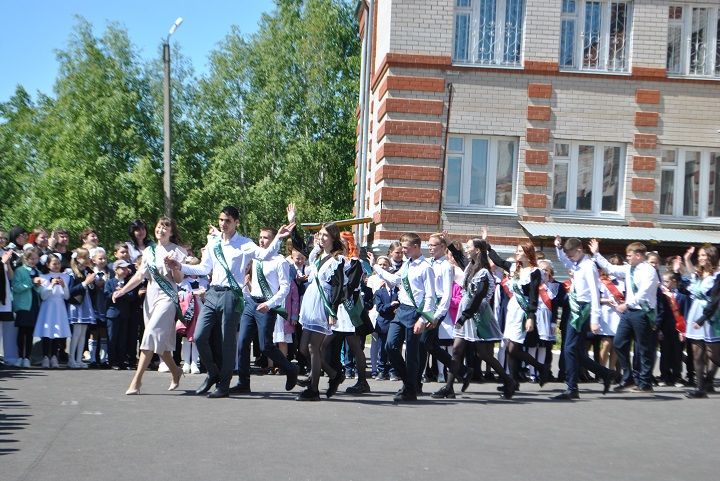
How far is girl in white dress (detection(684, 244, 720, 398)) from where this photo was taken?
48.2ft

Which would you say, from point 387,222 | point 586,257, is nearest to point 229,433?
point 586,257

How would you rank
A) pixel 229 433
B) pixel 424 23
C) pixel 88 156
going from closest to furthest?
pixel 229 433, pixel 424 23, pixel 88 156

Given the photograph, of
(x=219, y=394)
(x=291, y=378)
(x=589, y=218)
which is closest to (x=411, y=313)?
(x=291, y=378)

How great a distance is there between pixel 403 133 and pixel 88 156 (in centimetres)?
2828

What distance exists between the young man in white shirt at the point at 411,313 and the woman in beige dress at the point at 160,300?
2613 millimetres

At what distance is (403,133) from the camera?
1005 inches

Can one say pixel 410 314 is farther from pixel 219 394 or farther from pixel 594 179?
pixel 594 179

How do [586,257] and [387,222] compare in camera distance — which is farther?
[387,222]

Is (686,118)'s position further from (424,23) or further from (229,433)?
(229,433)

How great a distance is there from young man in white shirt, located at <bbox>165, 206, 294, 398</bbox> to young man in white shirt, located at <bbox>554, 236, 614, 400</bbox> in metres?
3.93

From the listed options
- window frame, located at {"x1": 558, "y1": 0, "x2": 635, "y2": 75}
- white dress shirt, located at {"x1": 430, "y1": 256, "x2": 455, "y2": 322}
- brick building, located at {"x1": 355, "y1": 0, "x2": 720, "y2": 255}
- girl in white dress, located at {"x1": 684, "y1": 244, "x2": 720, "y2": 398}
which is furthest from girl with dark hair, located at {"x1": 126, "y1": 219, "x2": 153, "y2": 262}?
window frame, located at {"x1": 558, "y1": 0, "x2": 635, "y2": 75}

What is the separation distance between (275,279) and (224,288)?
4.88ft

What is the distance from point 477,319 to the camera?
1372cm

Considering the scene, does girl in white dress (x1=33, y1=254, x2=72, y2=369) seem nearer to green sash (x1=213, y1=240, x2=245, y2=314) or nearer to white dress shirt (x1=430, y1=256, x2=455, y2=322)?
green sash (x1=213, y1=240, x2=245, y2=314)
